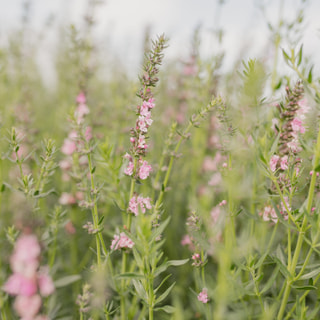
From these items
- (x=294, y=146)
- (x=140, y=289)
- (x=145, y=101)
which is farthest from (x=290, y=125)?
(x=140, y=289)

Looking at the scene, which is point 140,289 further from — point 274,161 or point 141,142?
point 274,161

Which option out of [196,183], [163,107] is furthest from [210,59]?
[163,107]

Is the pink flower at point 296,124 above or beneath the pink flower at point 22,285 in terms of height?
above

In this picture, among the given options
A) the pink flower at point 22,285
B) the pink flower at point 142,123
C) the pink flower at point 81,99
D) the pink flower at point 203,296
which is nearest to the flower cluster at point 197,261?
the pink flower at point 203,296

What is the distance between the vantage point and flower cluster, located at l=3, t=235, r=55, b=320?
0.94 meters

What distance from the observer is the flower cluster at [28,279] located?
0.94 metres

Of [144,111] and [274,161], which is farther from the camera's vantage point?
[274,161]

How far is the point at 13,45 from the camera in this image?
3.57 meters

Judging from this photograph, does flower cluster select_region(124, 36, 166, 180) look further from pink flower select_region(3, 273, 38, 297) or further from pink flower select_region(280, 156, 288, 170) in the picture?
pink flower select_region(3, 273, 38, 297)

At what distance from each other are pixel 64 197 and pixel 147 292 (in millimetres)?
1228

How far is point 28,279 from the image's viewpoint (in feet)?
3.16

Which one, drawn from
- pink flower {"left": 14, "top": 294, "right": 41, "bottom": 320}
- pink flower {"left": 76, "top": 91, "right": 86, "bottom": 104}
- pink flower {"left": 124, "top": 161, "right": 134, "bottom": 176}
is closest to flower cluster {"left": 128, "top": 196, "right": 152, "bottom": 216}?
pink flower {"left": 124, "top": 161, "right": 134, "bottom": 176}

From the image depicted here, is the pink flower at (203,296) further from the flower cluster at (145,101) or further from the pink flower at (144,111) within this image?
the pink flower at (144,111)

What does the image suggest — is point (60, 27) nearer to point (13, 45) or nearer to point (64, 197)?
point (13, 45)
